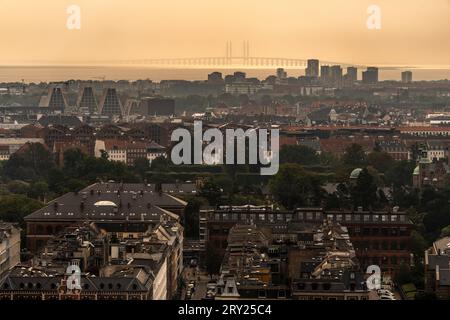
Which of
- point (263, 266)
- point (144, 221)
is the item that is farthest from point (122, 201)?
point (263, 266)

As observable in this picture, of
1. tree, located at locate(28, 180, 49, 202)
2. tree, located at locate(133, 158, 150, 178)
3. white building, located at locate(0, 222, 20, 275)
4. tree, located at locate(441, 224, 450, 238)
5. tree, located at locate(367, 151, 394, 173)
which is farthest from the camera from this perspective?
tree, located at locate(367, 151, 394, 173)

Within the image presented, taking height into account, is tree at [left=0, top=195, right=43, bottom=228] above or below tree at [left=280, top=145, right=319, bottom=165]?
below

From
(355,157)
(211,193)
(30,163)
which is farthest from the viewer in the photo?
(355,157)

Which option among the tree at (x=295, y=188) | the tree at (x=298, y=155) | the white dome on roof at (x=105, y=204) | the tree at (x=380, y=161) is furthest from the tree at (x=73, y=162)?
the white dome on roof at (x=105, y=204)

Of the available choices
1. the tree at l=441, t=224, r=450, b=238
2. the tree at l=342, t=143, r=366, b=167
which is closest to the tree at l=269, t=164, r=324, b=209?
the tree at l=441, t=224, r=450, b=238

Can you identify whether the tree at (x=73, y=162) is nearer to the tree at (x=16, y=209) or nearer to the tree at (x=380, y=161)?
the tree at (x=380, y=161)

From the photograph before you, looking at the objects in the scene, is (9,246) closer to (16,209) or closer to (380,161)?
(16,209)

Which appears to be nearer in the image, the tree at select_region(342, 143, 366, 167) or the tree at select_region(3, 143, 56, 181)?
the tree at select_region(3, 143, 56, 181)

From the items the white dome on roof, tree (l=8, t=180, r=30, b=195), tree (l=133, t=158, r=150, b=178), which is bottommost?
tree (l=8, t=180, r=30, b=195)

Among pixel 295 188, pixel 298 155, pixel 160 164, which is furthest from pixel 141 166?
pixel 295 188

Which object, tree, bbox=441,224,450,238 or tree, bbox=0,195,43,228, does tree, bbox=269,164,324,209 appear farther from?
tree, bbox=0,195,43,228
